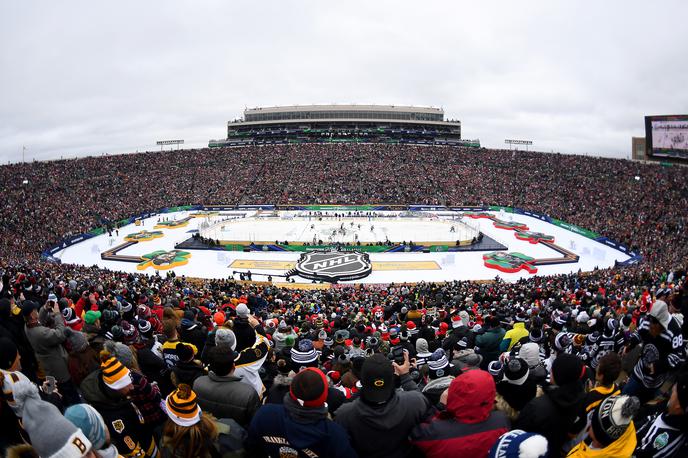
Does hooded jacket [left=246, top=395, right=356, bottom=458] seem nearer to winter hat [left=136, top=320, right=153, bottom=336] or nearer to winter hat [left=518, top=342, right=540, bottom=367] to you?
winter hat [left=518, top=342, right=540, bottom=367]

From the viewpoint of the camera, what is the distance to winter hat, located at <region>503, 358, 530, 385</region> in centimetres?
393

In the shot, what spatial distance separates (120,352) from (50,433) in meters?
2.80

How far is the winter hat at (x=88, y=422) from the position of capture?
308cm

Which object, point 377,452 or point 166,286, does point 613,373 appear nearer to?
point 377,452

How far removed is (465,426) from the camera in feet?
10.6

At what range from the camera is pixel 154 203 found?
199ft

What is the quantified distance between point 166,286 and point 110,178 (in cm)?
5703

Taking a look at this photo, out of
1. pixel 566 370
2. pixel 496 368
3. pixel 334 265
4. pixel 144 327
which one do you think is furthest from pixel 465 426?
pixel 334 265

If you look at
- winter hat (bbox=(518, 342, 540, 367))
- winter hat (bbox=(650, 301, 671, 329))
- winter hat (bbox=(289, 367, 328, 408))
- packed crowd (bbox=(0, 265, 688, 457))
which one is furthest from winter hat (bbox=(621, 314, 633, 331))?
winter hat (bbox=(289, 367, 328, 408))

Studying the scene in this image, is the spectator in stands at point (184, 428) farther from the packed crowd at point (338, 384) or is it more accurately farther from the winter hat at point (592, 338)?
the winter hat at point (592, 338)

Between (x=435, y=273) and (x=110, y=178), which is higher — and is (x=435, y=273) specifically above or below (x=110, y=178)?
below

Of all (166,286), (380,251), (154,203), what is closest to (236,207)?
(154,203)

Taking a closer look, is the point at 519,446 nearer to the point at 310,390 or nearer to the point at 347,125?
the point at 310,390

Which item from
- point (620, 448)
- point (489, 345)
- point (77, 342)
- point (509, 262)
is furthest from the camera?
point (509, 262)
